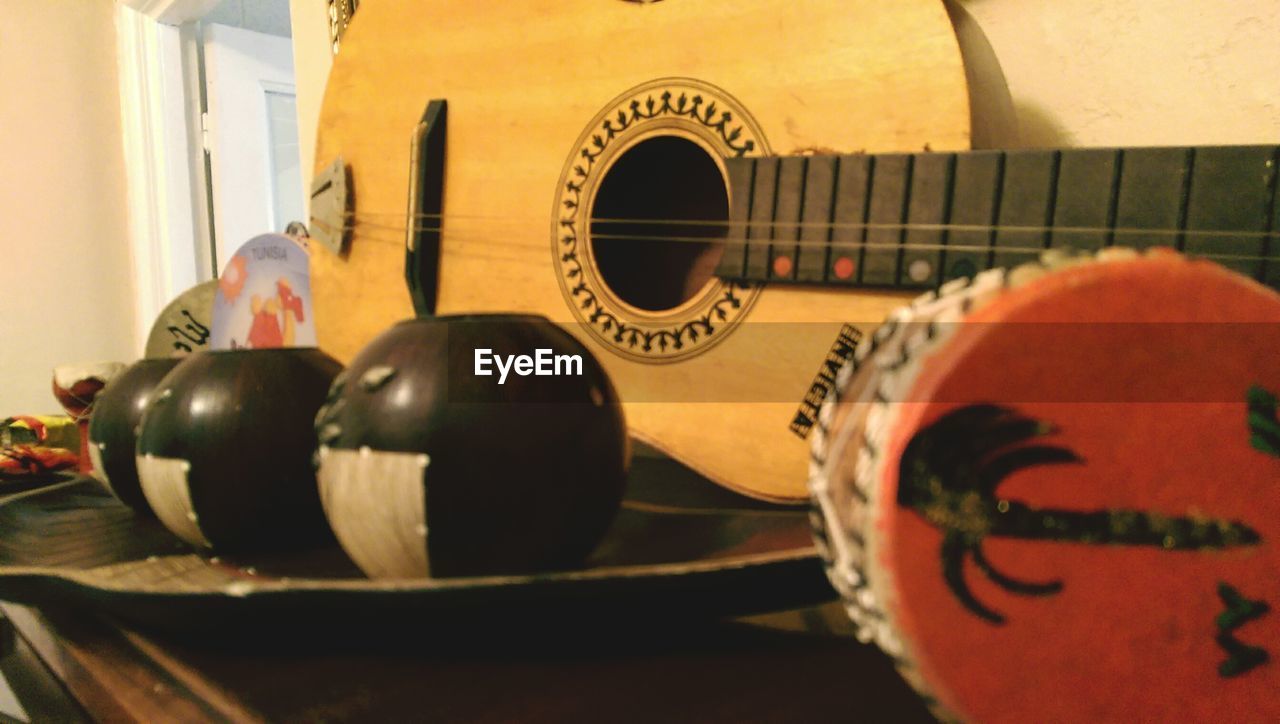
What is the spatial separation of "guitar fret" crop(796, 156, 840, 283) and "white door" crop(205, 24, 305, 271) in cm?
218

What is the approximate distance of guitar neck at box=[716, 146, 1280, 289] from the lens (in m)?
0.38

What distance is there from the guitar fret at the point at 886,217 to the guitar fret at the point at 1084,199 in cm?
9

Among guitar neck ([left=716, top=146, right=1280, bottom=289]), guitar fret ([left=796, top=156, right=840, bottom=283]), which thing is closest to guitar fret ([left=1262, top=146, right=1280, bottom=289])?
guitar neck ([left=716, top=146, right=1280, bottom=289])

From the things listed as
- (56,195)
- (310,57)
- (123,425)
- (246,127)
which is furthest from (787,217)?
(56,195)

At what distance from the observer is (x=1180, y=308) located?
0.23 m

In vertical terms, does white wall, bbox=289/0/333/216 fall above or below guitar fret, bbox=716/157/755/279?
above

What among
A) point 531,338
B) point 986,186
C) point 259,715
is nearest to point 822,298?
point 986,186

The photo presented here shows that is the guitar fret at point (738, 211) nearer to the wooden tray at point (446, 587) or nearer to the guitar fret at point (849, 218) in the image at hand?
the guitar fret at point (849, 218)

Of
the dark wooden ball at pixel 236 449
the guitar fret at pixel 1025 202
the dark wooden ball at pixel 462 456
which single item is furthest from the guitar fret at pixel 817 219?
the dark wooden ball at pixel 236 449

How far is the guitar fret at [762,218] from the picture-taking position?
21.8 inches

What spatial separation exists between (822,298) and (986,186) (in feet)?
0.44

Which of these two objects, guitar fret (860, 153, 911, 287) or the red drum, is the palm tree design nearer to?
the red drum

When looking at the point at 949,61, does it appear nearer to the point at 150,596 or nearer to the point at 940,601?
the point at 940,601

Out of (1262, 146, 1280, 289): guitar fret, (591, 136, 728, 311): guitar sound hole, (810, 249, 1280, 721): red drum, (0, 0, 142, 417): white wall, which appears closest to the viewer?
(810, 249, 1280, 721): red drum
